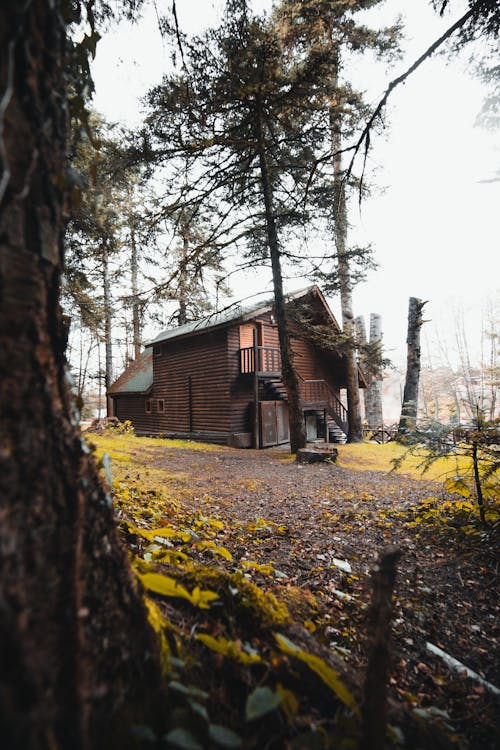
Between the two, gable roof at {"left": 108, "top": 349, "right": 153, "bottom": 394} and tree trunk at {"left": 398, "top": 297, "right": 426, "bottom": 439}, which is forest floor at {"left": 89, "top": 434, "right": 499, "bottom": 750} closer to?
tree trunk at {"left": 398, "top": 297, "right": 426, "bottom": 439}

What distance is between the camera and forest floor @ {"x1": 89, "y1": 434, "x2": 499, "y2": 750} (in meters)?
1.09

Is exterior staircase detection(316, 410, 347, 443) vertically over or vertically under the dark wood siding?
under

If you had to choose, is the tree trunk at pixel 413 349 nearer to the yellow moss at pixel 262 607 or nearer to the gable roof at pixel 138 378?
the yellow moss at pixel 262 607

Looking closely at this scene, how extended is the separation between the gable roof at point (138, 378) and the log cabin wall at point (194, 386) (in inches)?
54.0

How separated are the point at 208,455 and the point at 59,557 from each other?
10.3m

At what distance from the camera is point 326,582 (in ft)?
8.79

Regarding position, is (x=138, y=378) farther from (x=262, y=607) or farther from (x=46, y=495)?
(x=46, y=495)

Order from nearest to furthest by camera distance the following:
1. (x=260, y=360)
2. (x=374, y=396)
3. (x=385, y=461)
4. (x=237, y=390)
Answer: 1. (x=385, y=461)
2. (x=260, y=360)
3. (x=237, y=390)
4. (x=374, y=396)

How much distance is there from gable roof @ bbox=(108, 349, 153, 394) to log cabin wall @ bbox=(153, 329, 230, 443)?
54.0 inches

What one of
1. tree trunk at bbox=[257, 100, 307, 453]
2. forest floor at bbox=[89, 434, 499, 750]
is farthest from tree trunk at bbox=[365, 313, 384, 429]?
forest floor at bbox=[89, 434, 499, 750]

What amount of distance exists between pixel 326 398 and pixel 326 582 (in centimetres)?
1297

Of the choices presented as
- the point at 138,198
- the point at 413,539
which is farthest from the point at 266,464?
the point at 138,198

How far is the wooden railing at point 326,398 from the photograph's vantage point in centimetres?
1476

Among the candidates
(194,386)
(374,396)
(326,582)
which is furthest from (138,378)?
(326,582)
